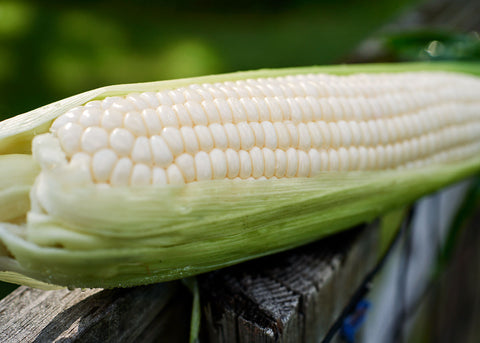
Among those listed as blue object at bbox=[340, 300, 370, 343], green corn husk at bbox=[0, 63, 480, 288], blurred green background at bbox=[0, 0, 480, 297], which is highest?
blurred green background at bbox=[0, 0, 480, 297]

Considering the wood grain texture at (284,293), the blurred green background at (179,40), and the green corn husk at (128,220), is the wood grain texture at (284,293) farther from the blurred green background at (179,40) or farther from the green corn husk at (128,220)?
the blurred green background at (179,40)

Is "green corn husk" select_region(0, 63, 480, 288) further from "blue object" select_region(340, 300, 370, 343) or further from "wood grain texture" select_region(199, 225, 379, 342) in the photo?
"blue object" select_region(340, 300, 370, 343)

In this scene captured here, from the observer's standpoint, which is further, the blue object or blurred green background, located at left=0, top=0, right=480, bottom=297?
blurred green background, located at left=0, top=0, right=480, bottom=297

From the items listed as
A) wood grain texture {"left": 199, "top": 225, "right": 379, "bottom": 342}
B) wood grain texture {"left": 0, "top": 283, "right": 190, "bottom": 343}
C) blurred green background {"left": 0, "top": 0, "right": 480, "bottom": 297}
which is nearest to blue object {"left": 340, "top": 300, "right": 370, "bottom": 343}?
wood grain texture {"left": 199, "top": 225, "right": 379, "bottom": 342}

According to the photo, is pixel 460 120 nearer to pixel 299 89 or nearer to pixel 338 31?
pixel 299 89

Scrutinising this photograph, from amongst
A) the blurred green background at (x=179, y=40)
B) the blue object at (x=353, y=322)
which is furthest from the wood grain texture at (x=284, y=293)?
the blurred green background at (x=179, y=40)

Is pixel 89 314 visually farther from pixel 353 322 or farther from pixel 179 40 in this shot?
pixel 179 40
